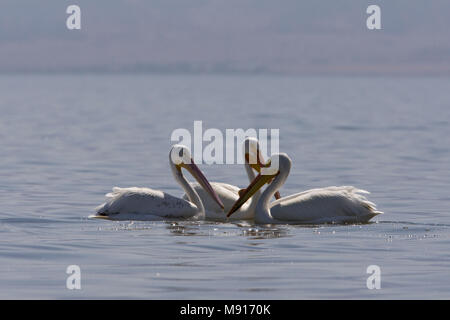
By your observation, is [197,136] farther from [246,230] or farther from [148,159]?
[246,230]

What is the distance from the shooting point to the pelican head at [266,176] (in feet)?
46.1

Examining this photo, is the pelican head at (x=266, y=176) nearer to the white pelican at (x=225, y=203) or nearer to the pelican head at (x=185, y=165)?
the white pelican at (x=225, y=203)

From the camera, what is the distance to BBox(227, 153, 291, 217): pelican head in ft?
46.1

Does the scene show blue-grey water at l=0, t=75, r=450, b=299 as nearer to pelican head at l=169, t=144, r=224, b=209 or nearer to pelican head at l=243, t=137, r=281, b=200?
pelican head at l=169, t=144, r=224, b=209

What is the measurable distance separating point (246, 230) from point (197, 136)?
26696 mm

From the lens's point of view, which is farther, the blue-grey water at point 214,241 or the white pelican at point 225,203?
the white pelican at point 225,203

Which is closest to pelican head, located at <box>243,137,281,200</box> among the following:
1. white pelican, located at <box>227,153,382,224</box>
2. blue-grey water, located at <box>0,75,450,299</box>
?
white pelican, located at <box>227,153,382,224</box>

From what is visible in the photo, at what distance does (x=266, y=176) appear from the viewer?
14.4 meters

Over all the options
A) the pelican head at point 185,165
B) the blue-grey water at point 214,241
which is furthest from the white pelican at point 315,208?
the pelican head at point 185,165

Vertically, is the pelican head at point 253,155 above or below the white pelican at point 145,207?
above

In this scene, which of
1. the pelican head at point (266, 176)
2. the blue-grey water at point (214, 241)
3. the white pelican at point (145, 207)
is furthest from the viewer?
the pelican head at point (266, 176)

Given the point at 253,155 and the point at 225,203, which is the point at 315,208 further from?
the point at 253,155

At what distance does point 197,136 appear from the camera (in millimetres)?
39844
